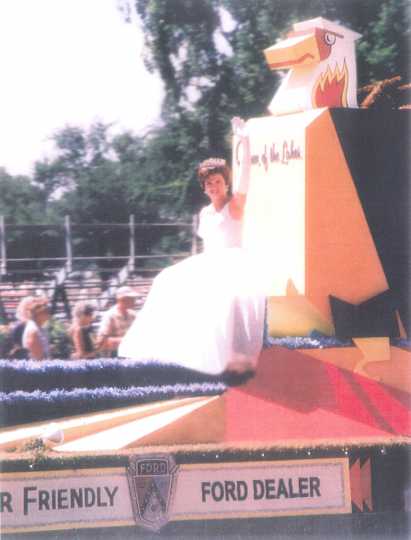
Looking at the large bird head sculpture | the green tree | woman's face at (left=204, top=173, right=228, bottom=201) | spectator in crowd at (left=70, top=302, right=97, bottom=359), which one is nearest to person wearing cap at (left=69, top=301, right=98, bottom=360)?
spectator in crowd at (left=70, top=302, right=97, bottom=359)

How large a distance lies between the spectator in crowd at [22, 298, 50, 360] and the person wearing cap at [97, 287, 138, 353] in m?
0.31

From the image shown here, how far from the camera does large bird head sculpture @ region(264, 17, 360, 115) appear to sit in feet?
15.7

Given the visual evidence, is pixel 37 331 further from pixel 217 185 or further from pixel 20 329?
pixel 217 185

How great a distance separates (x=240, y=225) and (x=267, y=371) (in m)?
0.86

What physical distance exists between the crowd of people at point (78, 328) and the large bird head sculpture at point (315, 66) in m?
1.53

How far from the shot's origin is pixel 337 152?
15.8 ft

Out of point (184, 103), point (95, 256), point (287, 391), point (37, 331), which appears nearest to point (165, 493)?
point (287, 391)

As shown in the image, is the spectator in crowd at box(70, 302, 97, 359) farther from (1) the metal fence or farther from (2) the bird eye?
(2) the bird eye

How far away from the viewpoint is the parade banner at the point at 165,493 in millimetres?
4477

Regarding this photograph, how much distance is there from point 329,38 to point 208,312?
1.78 meters

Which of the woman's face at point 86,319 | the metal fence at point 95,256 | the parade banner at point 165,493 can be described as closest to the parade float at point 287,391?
the parade banner at point 165,493

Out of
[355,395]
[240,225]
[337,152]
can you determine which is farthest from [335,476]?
[337,152]

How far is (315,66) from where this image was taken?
4.85 m

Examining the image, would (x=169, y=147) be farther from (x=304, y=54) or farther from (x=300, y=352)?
(x=300, y=352)
